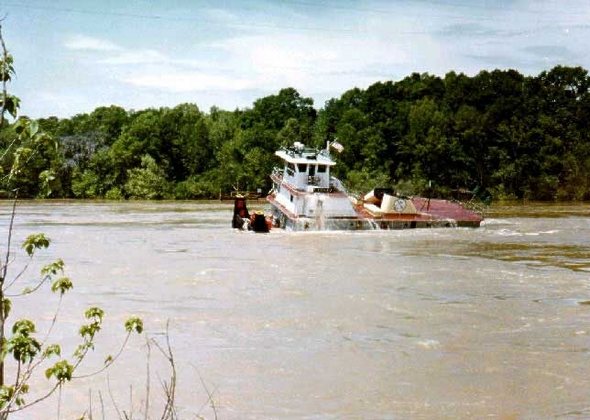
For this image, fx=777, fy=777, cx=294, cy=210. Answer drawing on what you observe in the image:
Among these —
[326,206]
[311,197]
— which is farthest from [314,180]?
[326,206]

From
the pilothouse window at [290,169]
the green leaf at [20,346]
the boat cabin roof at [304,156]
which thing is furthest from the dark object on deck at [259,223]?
the green leaf at [20,346]

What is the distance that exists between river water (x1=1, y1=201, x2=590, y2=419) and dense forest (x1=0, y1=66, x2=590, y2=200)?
61894 millimetres

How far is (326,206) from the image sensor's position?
43.2 m

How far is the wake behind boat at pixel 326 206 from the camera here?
42.9 m

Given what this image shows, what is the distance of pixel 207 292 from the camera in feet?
71.2

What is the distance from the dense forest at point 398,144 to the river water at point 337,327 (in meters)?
61.9

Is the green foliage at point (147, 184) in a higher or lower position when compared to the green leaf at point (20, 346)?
lower

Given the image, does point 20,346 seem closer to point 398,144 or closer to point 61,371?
point 61,371

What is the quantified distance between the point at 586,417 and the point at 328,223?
33063 mm

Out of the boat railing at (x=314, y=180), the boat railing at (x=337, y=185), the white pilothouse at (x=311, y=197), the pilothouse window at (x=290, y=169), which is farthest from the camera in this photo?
the pilothouse window at (x=290, y=169)

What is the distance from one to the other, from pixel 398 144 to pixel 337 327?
85.2 meters

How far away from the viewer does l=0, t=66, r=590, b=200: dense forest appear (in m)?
95.0

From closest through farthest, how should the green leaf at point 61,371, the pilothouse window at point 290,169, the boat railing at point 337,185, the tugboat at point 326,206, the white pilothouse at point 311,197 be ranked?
1. the green leaf at point 61,371
2. the white pilothouse at point 311,197
3. the tugboat at point 326,206
4. the boat railing at point 337,185
5. the pilothouse window at point 290,169

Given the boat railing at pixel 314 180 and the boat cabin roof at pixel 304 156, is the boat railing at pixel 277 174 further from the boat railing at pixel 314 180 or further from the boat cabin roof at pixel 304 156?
the boat railing at pixel 314 180
